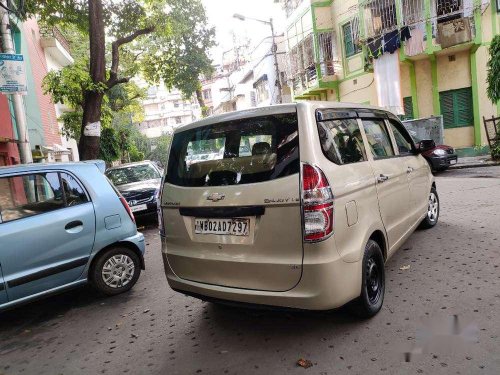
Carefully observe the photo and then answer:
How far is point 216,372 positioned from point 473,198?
6.65m

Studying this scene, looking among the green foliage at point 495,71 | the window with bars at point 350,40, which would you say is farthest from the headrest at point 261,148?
the window with bars at point 350,40

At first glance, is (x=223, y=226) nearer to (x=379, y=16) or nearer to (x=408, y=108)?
(x=408, y=108)

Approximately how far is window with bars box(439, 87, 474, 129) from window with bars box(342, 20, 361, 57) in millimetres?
5125

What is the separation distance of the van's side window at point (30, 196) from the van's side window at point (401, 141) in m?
3.79

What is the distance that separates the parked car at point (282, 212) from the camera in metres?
2.74

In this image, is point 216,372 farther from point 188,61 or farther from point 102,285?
point 188,61

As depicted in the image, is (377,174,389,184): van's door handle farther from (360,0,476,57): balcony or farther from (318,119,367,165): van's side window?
(360,0,476,57): balcony

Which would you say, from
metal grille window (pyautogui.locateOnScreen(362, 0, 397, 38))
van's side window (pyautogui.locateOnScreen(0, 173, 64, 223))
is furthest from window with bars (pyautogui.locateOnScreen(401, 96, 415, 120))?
van's side window (pyautogui.locateOnScreen(0, 173, 64, 223))

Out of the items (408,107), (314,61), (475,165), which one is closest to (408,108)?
(408,107)

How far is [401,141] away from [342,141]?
1.77m

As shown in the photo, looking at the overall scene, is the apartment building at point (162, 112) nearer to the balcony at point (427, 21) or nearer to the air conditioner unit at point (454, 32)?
the balcony at point (427, 21)

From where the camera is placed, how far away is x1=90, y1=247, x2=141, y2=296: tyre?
4.48 meters

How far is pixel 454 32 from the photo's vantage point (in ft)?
49.4

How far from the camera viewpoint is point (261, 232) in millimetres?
2855
